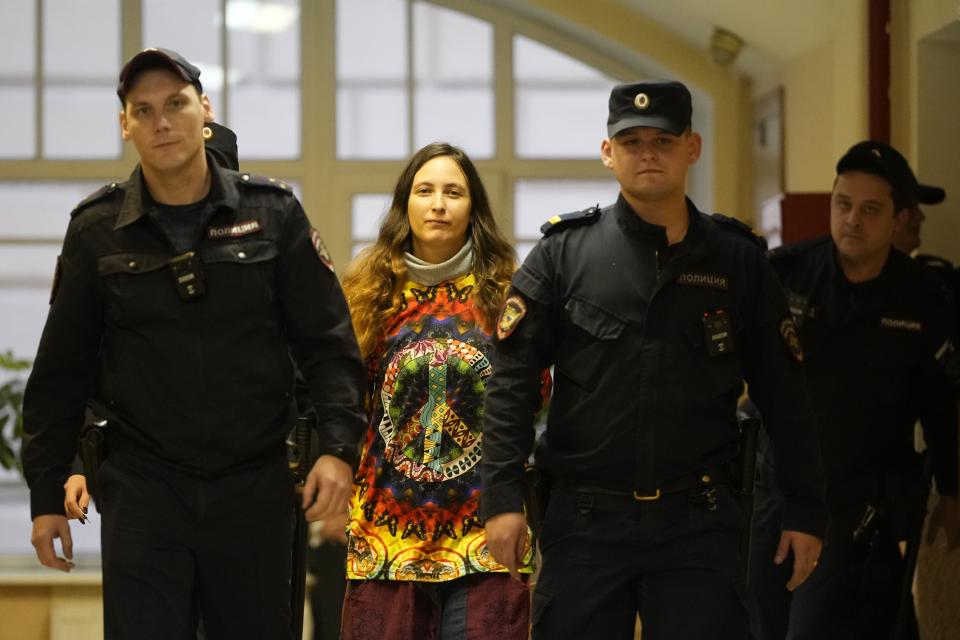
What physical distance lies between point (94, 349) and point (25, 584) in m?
3.08

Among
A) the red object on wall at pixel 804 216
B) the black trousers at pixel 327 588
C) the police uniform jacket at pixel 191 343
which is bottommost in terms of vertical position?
the black trousers at pixel 327 588

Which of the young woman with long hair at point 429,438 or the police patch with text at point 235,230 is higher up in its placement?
the police patch with text at point 235,230

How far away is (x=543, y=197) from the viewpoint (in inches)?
367

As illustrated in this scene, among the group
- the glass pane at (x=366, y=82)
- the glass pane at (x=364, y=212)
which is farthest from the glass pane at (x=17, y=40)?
the glass pane at (x=364, y=212)

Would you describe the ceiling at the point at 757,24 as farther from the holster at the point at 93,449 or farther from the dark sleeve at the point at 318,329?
the holster at the point at 93,449

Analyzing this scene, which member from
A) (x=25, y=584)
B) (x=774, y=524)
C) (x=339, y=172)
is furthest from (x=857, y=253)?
(x=339, y=172)

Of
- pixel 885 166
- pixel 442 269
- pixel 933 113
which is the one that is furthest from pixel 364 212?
pixel 442 269

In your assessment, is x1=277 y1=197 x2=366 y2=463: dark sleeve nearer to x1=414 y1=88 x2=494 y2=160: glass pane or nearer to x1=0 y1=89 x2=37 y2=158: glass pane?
x1=414 y1=88 x2=494 y2=160: glass pane

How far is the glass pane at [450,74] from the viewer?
9172mm

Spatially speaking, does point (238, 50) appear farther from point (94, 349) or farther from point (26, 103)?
point (94, 349)

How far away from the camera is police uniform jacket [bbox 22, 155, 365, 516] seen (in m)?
2.69

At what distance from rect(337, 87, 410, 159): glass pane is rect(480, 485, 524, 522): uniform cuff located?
6434mm

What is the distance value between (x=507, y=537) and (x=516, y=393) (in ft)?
0.93

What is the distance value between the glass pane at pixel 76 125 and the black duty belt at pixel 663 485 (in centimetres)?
678
